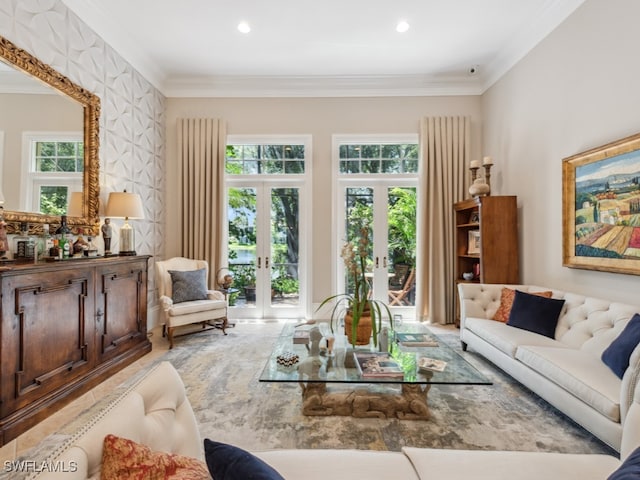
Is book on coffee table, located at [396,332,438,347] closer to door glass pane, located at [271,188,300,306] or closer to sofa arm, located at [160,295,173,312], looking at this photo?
door glass pane, located at [271,188,300,306]

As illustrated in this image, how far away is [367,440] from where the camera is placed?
2018mm

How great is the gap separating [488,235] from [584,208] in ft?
3.47

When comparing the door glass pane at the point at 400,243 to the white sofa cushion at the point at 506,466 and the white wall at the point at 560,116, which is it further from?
the white sofa cushion at the point at 506,466

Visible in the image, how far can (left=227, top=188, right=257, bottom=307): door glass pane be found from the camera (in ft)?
16.6

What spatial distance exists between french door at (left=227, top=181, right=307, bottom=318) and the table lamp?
1.59 meters

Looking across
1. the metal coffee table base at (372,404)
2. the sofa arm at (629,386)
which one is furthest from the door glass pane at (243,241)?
the sofa arm at (629,386)

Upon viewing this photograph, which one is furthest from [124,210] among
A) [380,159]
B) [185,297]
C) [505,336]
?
[505,336]

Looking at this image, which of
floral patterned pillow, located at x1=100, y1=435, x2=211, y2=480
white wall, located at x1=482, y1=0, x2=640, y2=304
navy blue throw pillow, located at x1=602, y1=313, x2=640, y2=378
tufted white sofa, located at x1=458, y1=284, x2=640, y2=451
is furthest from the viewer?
white wall, located at x1=482, y1=0, x2=640, y2=304

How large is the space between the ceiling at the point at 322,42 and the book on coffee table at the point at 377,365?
3.31 metres

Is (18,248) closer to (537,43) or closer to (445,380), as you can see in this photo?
(445,380)

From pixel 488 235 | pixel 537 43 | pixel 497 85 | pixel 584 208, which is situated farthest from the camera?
pixel 497 85

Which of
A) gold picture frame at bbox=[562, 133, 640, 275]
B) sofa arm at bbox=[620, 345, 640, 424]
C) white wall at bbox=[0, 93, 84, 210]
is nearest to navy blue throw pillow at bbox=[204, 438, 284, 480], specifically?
sofa arm at bbox=[620, 345, 640, 424]

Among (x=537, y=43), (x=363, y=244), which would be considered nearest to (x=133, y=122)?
(x=363, y=244)

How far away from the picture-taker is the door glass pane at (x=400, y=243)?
502cm
